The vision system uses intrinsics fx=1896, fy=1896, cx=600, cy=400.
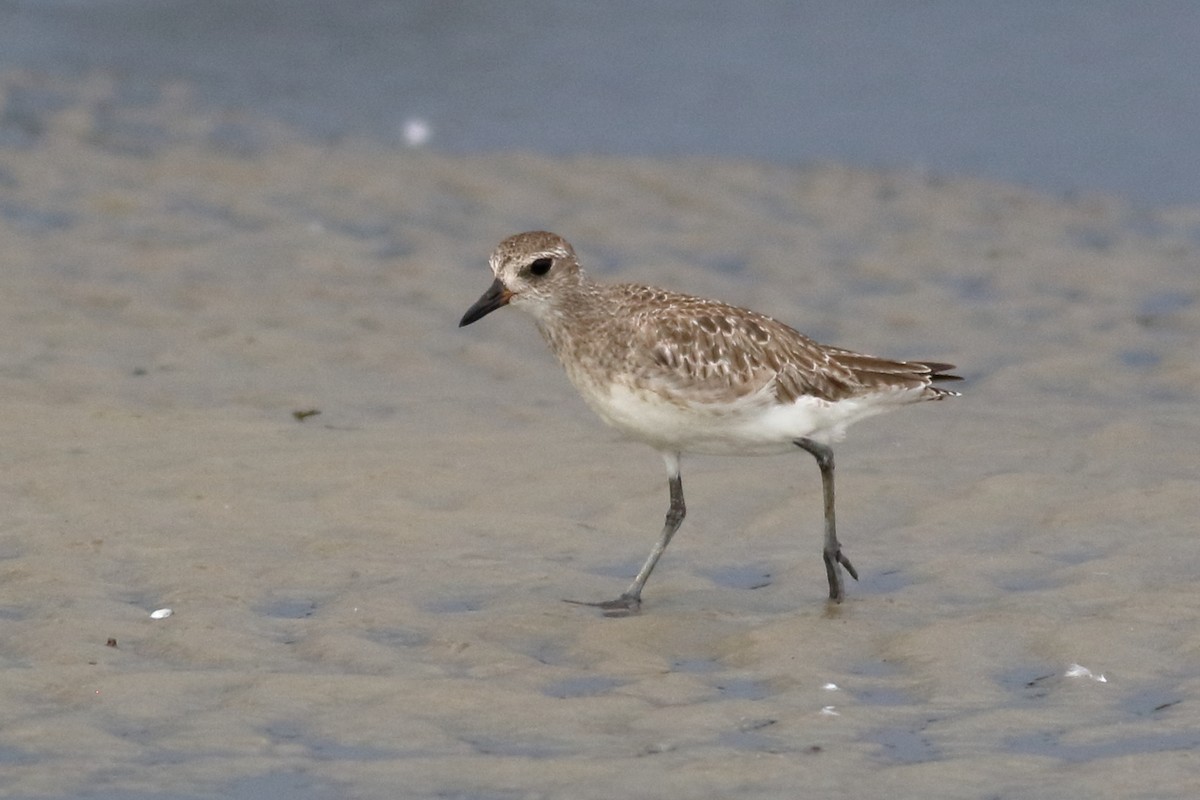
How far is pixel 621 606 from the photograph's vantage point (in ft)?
27.4

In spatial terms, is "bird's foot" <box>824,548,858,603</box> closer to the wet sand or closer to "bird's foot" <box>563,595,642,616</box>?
the wet sand

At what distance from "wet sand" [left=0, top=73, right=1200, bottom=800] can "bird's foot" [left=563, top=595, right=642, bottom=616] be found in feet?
0.39

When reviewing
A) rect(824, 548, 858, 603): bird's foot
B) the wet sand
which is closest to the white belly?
rect(824, 548, 858, 603): bird's foot

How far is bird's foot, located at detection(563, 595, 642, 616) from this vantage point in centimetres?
829

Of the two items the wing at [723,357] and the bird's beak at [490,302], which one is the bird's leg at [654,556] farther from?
the bird's beak at [490,302]

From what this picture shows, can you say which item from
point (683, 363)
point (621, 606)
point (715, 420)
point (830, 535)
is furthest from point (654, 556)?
point (683, 363)

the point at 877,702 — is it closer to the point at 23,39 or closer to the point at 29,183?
the point at 29,183

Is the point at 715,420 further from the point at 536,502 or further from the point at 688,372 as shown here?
the point at 536,502

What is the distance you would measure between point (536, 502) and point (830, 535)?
1883 mm

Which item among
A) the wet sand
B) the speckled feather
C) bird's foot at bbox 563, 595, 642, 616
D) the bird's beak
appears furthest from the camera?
the bird's beak

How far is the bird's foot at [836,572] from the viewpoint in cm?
841

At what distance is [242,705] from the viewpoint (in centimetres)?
698

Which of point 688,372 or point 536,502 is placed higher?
point 688,372

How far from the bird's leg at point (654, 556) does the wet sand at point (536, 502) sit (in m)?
0.15
